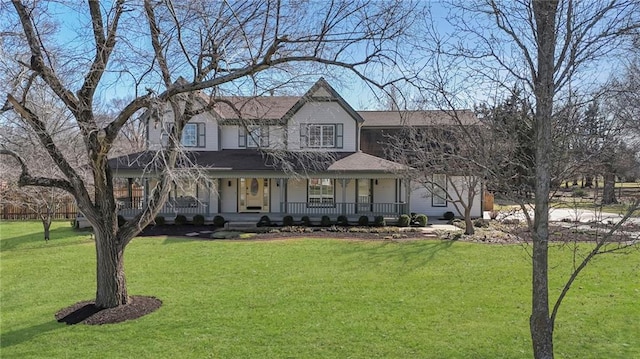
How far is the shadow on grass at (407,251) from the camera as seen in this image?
1311cm

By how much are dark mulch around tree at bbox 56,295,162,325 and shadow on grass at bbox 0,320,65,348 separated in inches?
8.3

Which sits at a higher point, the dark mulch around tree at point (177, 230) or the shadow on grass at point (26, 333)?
the dark mulch around tree at point (177, 230)

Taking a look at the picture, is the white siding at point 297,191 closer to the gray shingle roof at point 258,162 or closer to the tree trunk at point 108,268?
the gray shingle roof at point 258,162

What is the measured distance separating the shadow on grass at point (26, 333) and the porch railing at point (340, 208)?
15517 millimetres

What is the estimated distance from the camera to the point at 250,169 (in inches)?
860

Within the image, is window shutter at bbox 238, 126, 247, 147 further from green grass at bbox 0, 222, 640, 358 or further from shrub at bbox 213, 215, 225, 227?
green grass at bbox 0, 222, 640, 358

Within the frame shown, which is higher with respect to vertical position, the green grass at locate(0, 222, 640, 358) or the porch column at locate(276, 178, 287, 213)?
the porch column at locate(276, 178, 287, 213)

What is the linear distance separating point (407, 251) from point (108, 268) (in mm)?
9717

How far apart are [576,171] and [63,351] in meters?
7.88

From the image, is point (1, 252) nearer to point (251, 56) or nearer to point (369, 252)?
point (369, 252)

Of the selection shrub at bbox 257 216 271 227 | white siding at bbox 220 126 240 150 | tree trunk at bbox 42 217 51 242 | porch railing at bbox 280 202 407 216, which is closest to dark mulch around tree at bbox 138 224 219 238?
shrub at bbox 257 216 271 227

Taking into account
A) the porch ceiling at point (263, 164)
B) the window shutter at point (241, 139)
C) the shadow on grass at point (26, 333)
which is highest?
the window shutter at point (241, 139)

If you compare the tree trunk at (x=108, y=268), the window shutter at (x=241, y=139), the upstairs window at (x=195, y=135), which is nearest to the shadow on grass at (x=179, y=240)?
the upstairs window at (x=195, y=135)

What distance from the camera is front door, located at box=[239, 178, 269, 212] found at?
2439 centimetres
